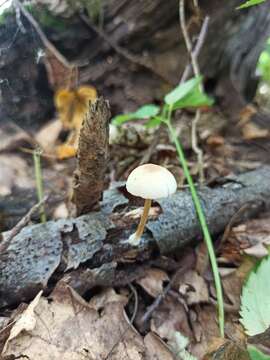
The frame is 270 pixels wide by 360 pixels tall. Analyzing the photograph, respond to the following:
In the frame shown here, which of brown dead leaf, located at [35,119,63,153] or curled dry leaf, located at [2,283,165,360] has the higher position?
brown dead leaf, located at [35,119,63,153]

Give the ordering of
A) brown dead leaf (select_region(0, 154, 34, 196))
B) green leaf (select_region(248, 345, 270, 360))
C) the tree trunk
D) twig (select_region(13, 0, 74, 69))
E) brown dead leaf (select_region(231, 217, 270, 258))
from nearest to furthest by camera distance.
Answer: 1. green leaf (select_region(248, 345, 270, 360))
2. brown dead leaf (select_region(231, 217, 270, 258))
3. brown dead leaf (select_region(0, 154, 34, 196))
4. twig (select_region(13, 0, 74, 69))
5. the tree trunk

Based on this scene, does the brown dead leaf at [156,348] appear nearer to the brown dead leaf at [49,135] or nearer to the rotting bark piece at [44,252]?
the rotting bark piece at [44,252]

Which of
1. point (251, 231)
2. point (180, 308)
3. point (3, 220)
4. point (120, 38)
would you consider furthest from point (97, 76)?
point (180, 308)

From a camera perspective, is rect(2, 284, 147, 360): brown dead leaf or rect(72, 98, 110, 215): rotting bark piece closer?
rect(2, 284, 147, 360): brown dead leaf

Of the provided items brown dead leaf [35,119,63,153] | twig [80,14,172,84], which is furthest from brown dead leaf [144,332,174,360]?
twig [80,14,172,84]

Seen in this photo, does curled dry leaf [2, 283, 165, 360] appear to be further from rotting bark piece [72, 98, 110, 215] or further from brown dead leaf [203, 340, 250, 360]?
rotting bark piece [72, 98, 110, 215]

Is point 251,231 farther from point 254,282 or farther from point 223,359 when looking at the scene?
point 223,359

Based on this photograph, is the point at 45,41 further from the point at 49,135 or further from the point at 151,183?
the point at 151,183

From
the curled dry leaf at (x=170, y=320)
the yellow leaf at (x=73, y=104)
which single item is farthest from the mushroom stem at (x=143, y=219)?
the yellow leaf at (x=73, y=104)
